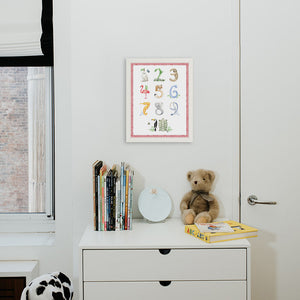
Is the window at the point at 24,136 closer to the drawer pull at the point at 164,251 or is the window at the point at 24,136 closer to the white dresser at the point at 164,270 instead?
the white dresser at the point at 164,270

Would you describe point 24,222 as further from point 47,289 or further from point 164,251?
point 164,251

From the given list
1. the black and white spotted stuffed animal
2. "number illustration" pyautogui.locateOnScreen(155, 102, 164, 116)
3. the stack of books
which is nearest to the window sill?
the black and white spotted stuffed animal

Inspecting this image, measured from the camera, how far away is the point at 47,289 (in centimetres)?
150

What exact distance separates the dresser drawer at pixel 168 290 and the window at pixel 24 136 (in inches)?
30.6

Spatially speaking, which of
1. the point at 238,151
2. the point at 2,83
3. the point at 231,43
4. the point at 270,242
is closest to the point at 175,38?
→ the point at 231,43

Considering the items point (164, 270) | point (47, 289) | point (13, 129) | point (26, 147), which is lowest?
point (47, 289)

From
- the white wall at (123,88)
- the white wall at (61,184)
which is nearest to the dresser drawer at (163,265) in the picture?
the white wall at (123,88)

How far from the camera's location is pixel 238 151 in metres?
1.79

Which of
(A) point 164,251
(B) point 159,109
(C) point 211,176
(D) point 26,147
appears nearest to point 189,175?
(C) point 211,176

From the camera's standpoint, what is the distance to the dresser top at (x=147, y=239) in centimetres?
140

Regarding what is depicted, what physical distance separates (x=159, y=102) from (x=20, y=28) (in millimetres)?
909

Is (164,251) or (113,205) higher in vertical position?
(113,205)

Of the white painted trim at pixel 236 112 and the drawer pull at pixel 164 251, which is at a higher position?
the white painted trim at pixel 236 112

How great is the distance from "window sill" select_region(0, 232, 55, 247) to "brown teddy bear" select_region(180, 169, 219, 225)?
32.9 inches
